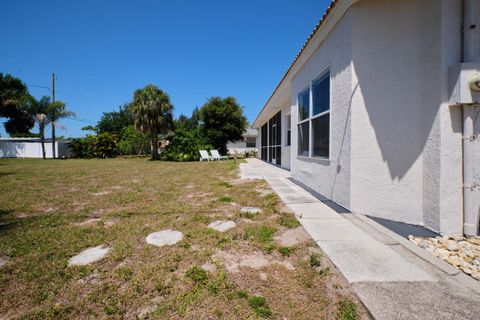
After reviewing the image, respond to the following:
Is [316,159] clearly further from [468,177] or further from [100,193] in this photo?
[100,193]

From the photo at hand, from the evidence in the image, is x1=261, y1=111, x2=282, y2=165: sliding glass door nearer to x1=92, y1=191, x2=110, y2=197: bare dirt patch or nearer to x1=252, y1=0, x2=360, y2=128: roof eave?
x1=252, y1=0, x2=360, y2=128: roof eave

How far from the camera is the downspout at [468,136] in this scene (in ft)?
8.86

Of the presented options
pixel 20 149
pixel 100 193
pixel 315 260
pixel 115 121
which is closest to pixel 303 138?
pixel 315 260

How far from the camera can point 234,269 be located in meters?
2.10

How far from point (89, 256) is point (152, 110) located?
724 inches

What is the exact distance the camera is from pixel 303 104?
5941mm

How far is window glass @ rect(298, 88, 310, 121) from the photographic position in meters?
5.58

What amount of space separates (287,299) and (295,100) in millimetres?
5960

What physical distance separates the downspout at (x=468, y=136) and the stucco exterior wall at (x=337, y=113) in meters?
1.35

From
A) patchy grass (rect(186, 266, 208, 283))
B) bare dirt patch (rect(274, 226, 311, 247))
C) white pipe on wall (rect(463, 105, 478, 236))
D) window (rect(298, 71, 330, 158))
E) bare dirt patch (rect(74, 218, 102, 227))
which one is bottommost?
patchy grass (rect(186, 266, 208, 283))

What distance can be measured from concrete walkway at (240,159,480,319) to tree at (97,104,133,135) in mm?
46400

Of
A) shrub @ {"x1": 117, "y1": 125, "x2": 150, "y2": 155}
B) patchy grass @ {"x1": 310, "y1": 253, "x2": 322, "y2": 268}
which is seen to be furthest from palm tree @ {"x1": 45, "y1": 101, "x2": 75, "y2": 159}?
patchy grass @ {"x1": 310, "y1": 253, "x2": 322, "y2": 268}

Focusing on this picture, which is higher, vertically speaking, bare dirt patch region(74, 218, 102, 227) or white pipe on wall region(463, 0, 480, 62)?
white pipe on wall region(463, 0, 480, 62)

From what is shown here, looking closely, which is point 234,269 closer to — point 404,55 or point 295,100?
point 404,55
